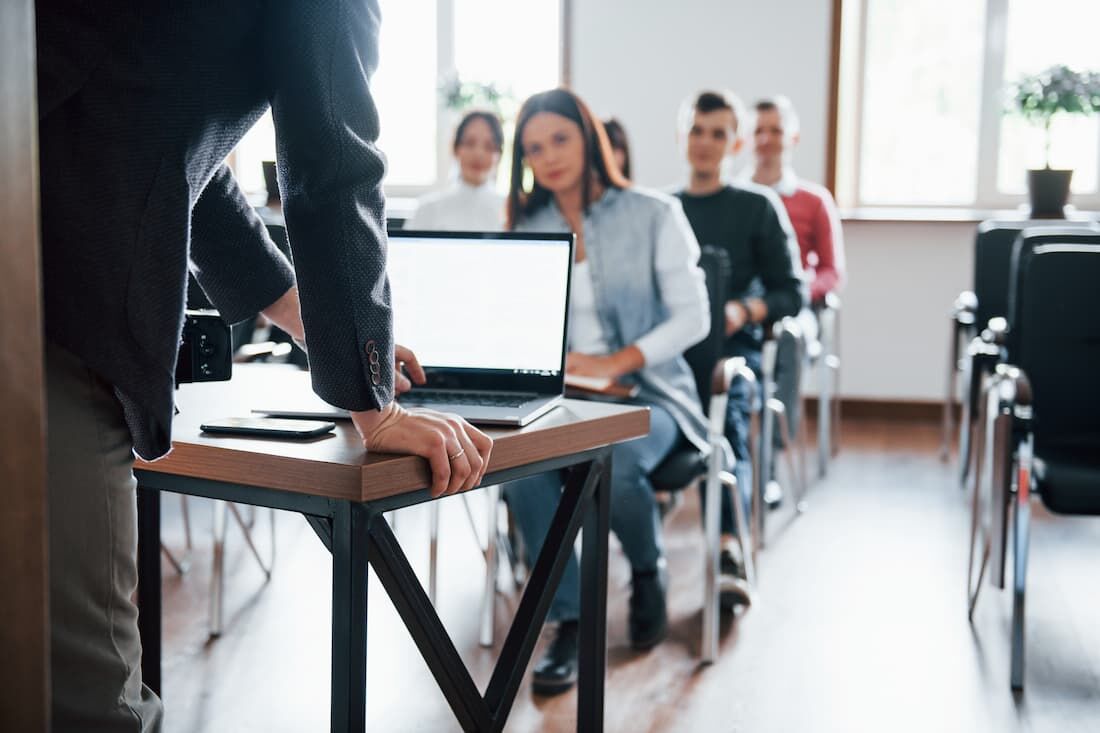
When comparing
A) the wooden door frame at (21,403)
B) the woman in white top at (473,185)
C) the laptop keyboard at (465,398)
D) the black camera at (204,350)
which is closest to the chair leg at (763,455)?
the woman in white top at (473,185)

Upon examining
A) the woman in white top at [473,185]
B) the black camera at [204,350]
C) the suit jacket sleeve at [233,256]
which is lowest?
the black camera at [204,350]

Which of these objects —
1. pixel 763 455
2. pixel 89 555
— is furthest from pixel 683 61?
pixel 89 555

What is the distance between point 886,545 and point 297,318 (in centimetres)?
260

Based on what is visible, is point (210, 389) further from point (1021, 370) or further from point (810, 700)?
point (1021, 370)

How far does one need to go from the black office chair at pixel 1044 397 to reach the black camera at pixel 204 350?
1.75 m

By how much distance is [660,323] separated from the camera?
279cm

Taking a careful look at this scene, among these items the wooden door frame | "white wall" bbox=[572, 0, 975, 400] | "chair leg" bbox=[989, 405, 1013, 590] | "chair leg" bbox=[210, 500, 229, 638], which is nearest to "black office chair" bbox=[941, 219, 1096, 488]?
"chair leg" bbox=[989, 405, 1013, 590]

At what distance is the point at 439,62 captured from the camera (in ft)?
21.4

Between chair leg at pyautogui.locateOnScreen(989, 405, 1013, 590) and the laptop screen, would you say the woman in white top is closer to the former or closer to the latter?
chair leg at pyautogui.locateOnScreen(989, 405, 1013, 590)

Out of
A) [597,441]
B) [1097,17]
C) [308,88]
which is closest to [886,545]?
[597,441]

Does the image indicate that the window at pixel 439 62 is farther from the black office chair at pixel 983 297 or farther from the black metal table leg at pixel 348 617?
the black metal table leg at pixel 348 617

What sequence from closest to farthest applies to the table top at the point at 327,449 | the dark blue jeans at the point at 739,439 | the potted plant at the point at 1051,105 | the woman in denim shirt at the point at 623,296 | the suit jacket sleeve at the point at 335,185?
the suit jacket sleeve at the point at 335,185 < the table top at the point at 327,449 < the woman in denim shirt at the point at 623,296 < the dark blue jeans at the point at 739,439 < the potted plant at the point at 1051,105

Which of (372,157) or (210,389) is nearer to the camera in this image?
(372,157)

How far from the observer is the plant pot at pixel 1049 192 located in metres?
4.92
